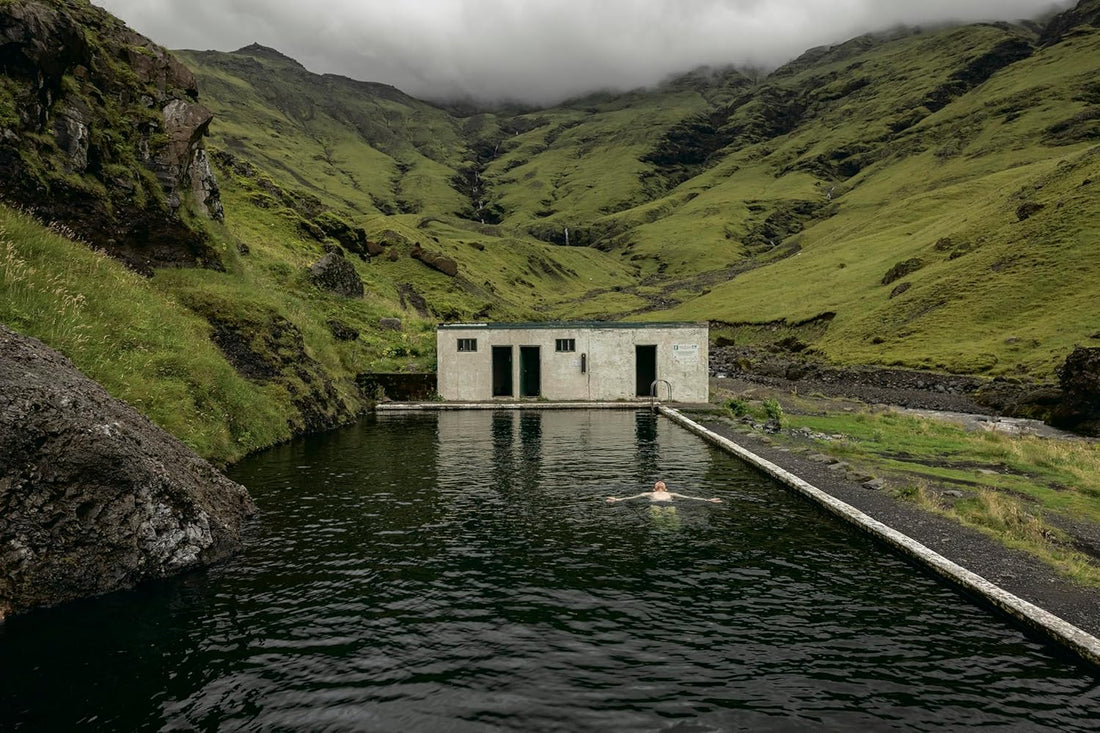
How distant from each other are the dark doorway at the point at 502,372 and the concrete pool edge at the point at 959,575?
112ft

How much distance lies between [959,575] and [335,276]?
59.8 m

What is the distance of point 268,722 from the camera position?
8.38m

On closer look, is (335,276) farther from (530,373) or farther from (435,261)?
(435,261)

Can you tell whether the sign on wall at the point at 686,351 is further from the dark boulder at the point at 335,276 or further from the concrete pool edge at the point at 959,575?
the dark boulder at the point at 335,276

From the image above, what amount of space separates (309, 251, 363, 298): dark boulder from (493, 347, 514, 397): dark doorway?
60.7ft

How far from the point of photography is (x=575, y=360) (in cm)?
4897

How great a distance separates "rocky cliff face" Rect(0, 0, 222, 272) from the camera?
2702cm

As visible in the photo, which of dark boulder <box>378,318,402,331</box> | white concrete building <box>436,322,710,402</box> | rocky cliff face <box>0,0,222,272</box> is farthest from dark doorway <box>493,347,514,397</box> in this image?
rocky cliff face <box>0,0,222,272</box>

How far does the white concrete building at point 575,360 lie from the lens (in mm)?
48688

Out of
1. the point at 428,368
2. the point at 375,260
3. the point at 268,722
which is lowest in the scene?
the point at 268,722

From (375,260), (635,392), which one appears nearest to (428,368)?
(635,392)

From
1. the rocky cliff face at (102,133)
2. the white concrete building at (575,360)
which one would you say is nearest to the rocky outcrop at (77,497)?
the rocky cliff face at (102,133)

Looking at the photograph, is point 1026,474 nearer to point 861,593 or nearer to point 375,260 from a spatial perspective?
point 861,593

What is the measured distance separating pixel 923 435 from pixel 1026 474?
10.1m
